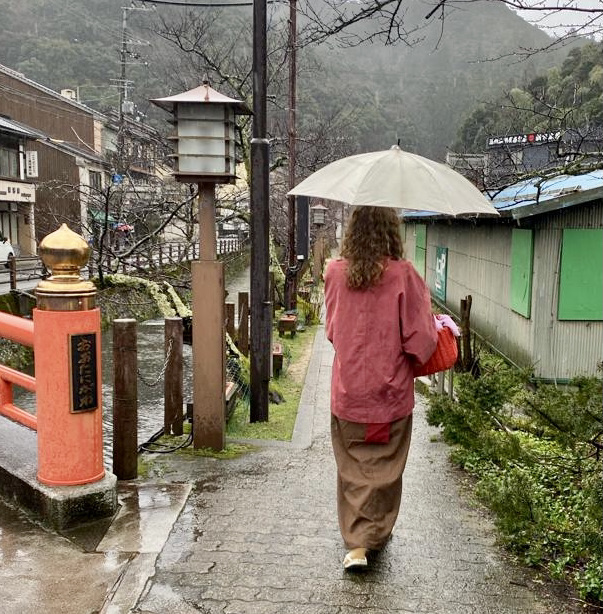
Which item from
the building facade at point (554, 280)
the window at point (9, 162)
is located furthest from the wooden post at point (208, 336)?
the window at point (9, 162)

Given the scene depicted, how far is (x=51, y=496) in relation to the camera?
3.96 m

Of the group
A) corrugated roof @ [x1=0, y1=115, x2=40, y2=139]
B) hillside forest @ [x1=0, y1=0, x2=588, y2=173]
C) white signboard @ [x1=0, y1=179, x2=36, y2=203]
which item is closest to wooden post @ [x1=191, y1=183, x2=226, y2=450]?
hillside forest @ [x1=0, y1=0, x2=588, y2=173]

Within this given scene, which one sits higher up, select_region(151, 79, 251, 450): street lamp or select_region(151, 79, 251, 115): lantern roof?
select_region(151, 79, 251, 115): lantern roof

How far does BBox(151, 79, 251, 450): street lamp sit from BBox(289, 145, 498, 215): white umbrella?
1.72m

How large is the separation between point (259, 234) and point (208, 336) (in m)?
1.52

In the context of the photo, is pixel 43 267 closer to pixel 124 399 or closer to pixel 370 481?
pixel 124 399

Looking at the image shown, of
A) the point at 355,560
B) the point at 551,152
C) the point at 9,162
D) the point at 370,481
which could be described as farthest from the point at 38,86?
the point at 355,560

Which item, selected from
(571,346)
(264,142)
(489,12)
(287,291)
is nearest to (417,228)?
(287,291)

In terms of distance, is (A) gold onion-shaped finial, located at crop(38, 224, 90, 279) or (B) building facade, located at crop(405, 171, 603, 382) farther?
(B) building facade, located at crop(405, 171, 603, 382)

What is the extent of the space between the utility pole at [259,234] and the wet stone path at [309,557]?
5.33ft

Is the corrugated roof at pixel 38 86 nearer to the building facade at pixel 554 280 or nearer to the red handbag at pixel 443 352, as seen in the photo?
the building facade at pixel 554 280

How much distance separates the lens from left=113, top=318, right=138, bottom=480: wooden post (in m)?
4.85

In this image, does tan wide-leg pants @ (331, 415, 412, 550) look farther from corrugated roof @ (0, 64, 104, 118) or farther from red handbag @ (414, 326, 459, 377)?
corrugated roof @ (0, 64, 104, 118)

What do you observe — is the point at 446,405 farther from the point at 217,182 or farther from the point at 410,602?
the point at 217,182
